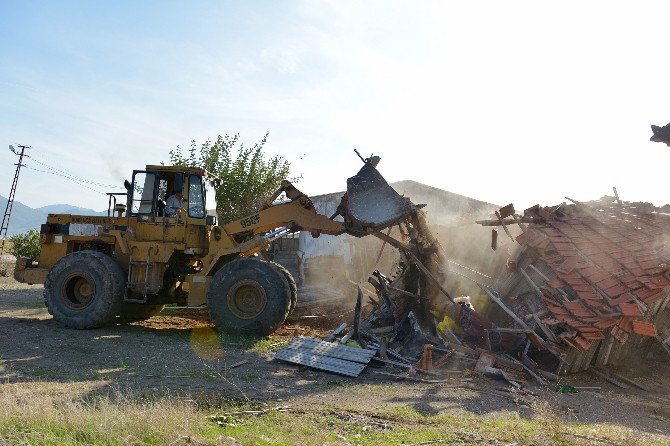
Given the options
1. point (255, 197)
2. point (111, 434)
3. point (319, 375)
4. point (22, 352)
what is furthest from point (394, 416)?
point (255, 197)

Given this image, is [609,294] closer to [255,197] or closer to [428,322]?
[428,322]

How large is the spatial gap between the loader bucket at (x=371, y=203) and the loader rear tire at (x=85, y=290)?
17.8 ft

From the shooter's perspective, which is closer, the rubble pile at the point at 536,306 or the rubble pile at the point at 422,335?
the rubble pile at the point at 422,335

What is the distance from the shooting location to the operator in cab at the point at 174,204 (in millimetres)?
11891

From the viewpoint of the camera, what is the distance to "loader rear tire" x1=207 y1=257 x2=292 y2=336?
36.1 ft

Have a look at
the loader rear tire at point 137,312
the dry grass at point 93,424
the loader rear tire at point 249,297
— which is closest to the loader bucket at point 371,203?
the loader rear tire at point 249,297

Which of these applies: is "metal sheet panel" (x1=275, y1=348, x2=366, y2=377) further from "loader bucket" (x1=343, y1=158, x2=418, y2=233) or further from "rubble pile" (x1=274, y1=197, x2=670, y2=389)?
"loader bucket" (x1=343, y1=158, x2=418, y2=233)

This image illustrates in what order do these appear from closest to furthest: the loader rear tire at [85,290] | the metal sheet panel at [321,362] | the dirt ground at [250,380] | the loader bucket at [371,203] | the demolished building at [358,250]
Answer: the dirt ground at [250,380]
the metal sheet panel at [321,362]
the loader bucket at [371,203]
the loader rear tire at [85,290]
the demolished building at [358,250]

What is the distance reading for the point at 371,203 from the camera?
1116 centimetres

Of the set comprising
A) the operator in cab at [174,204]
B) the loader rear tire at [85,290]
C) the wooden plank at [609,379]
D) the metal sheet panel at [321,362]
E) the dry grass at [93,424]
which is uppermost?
the operator in cab at [174,204]

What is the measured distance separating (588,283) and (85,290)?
11.0m

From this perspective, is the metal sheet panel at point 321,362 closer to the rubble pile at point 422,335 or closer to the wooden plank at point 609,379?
the rubble pile at point 422,335

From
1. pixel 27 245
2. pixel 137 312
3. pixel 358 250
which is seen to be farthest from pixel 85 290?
pixel 27 245

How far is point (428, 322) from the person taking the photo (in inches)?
452
